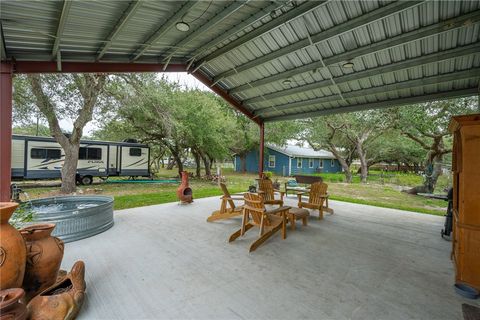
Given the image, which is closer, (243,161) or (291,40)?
(291,40)

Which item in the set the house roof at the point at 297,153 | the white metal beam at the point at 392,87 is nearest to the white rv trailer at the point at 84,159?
the white metal beam at the point at 392,87

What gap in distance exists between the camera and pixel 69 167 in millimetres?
8398

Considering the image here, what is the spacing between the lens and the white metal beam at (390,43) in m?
3.35

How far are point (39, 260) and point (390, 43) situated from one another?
5.87m

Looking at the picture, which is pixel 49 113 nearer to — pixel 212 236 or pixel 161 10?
pixel 161 10


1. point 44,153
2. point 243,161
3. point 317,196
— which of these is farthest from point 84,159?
point 243,161

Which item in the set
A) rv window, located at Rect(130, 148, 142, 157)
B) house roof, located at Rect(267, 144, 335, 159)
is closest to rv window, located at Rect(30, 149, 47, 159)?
rv window, located at Rect(130, 148, 142, 157)

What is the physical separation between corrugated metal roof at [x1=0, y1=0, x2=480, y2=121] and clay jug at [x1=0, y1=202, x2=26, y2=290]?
8.54ft

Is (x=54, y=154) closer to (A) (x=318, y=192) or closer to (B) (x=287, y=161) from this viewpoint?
(A) (x=318, y=192)

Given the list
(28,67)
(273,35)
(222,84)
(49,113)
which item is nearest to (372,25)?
(273,35)

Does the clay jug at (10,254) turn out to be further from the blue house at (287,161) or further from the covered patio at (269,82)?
the blue house at (287,161)

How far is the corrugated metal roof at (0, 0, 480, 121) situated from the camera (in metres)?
3.25

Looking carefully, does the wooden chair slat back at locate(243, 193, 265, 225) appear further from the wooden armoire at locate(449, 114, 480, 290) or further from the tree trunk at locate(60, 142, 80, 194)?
the tree trunk at locate(60, 142, 80, 194)

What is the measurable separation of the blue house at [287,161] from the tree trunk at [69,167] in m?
15.1
